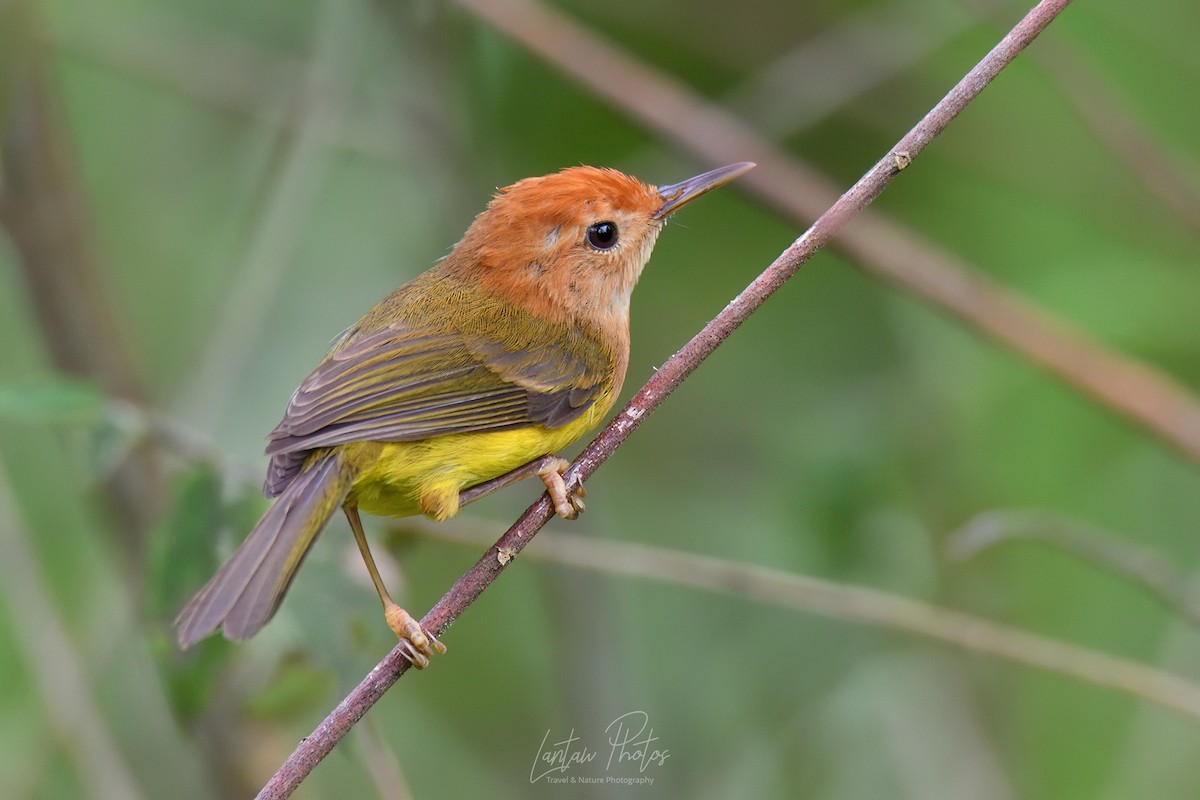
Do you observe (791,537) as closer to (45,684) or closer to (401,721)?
(401,721)

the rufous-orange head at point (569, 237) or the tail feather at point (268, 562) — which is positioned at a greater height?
the rufous-orange head at point (569, 237)

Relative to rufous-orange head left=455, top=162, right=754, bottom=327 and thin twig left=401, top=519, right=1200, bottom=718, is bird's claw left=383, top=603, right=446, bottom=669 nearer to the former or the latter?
thin twig left=401, top=519, right=1200, bottom=718

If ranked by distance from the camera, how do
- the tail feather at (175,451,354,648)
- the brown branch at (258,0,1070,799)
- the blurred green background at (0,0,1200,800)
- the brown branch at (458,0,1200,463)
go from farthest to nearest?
the blurred green background at (0,0,1200,800), the brown branch at (458,0,1200,463), the tail feather at (175,451,354,648), the brown branch at (258,0,1070,799)

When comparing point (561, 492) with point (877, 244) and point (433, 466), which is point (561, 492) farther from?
point (877, 244)

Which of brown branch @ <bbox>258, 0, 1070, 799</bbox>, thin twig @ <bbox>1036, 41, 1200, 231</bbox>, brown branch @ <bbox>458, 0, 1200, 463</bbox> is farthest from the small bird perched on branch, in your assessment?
thin twig @ <bbox>1036, 41, 1200, 231</bbox>

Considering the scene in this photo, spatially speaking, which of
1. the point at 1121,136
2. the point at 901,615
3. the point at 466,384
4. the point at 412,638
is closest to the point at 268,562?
the point at 412,638

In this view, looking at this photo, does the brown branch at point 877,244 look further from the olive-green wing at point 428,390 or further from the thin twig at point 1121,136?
the olive-green wing at point 428,390

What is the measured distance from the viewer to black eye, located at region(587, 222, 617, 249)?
3.65 metres

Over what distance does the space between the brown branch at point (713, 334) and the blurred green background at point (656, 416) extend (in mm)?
871

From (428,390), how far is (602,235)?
2.47 ft

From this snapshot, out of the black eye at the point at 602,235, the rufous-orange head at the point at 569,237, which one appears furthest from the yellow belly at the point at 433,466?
the black eye at the point at 602,235

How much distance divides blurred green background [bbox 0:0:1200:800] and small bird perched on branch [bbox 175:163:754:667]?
327 millimetres

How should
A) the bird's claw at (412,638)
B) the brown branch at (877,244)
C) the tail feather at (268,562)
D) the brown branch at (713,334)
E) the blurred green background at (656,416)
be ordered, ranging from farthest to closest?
the blurred green background at (656,416)
the brown branch at (877,244)
the bird's claw at (412,638)
the tail feather at (268,562)
the brown branch at (713,334)

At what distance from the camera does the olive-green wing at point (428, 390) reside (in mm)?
2994
